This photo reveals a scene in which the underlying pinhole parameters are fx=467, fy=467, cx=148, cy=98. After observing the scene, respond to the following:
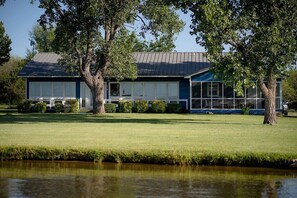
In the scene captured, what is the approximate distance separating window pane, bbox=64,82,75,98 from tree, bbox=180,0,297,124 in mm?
19551

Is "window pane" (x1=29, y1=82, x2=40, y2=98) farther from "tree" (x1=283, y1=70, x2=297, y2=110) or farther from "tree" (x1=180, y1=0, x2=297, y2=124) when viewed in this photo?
"tree" (x1=283, y1=70, x2=297, y2=110)

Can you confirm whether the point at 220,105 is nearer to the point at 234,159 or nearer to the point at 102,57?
the point at 102,57

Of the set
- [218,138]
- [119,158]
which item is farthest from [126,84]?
[119,158]

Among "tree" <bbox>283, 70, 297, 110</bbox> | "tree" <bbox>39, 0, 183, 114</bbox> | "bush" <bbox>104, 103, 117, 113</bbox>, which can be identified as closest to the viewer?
"tree" <bbox>39, 0, 183, 114</bbox>

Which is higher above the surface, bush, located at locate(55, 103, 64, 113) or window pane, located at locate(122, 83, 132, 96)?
window pane, located at locate(122, 83, 132, 96)

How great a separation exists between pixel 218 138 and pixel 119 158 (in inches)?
192

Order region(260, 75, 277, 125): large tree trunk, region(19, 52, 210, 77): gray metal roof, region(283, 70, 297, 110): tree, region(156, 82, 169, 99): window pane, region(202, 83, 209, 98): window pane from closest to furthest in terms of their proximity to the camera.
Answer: region(260, 75, 277, 125): large tree trunk
region(202, 83, 209, 98): window pane
region(19, 52, 210, 77): gray metal roof
region(156, 82, 169, 99): window pane
region(283, 70, 297, 110): tree

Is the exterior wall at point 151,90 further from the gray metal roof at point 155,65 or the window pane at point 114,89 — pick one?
the gray metal roof at point 155,65

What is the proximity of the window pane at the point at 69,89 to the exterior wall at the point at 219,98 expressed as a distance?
1040cm

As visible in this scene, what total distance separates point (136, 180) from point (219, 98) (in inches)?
1117

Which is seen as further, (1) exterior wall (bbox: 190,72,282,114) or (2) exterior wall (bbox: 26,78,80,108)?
(2) exterior wall (bbox: 26,78,80,108)

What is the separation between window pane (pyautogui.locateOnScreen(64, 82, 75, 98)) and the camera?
135ft

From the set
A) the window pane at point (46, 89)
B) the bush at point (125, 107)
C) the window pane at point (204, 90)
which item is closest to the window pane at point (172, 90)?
the window pane at point (204, 90)

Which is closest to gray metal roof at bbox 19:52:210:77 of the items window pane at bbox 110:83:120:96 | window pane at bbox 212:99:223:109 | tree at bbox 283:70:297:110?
window pane at bbox 110:83:120:96
